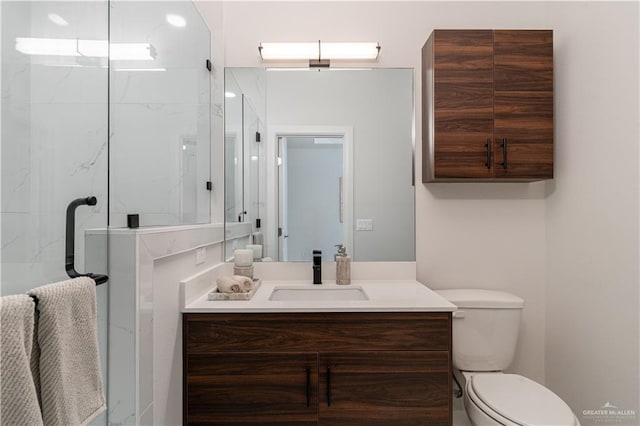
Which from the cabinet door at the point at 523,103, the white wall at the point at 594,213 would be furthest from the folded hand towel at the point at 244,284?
the white wall at the point at 594,213

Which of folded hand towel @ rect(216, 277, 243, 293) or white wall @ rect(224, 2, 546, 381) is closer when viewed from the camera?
folded hand towel @ rect(216, 277, 243, 293)

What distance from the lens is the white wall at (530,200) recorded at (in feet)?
A: 5.28

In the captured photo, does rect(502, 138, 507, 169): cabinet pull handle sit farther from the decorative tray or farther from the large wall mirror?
the decorative tray

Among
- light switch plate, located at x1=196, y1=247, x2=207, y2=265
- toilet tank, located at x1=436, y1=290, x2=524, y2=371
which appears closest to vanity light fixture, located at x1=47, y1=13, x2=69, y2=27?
light switch plate, located at x1=196, y1=247, x2=207, y2=265

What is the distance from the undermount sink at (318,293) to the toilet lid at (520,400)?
68cm

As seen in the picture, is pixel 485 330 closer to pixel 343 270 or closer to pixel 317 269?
pixel 343 270

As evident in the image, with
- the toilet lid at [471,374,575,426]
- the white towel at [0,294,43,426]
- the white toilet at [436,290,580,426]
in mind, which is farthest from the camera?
the white toilet at [436,290,580,426]

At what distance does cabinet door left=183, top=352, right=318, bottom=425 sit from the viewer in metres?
1.39

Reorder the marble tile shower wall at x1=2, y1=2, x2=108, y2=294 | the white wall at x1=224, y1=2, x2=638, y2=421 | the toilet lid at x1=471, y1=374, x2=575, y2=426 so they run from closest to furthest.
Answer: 1. the marble tile shower wall at x1=2, y1=2, x2=108, y2=294
2. the toilet lid at x1=471, y1=374, x2=575, y2=426
3. the white wall at x1=224, y1=2, x2=638, y2=421

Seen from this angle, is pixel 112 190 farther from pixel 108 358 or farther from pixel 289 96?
pixel 289 96

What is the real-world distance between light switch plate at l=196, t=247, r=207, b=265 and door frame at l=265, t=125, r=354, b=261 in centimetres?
40

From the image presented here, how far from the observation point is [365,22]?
77.0 inches

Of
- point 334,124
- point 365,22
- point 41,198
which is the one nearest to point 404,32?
point 365,22

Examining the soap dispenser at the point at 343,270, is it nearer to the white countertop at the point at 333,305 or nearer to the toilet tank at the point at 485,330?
the white countertop at the point at 333,305
